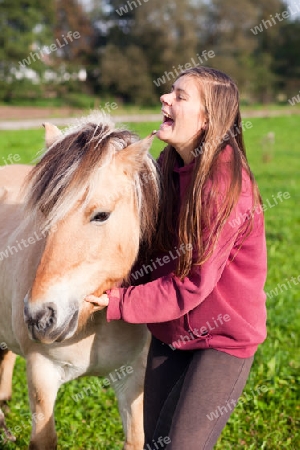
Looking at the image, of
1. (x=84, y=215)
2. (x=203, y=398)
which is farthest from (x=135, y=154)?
(x=203, y=398)

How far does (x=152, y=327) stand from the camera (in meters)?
2.62

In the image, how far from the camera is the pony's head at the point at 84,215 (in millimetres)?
2096

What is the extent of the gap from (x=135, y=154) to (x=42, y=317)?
762 millimetres

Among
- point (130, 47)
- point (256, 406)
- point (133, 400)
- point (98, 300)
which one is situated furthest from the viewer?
point (130, 47)

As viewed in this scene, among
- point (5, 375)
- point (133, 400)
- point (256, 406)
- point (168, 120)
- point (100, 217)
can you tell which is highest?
point (168, 120)

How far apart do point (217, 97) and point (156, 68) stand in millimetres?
41429

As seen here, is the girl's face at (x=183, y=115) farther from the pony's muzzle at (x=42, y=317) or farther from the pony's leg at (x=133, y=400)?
the pony's leg at (x=133, y=400)

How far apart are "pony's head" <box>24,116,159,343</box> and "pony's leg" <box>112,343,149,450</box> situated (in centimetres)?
65

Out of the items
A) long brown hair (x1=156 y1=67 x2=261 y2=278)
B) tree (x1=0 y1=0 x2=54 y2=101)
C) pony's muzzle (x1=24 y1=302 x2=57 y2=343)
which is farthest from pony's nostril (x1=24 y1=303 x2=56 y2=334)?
tree (x1=0 y1=0 x2=54 y2=101)

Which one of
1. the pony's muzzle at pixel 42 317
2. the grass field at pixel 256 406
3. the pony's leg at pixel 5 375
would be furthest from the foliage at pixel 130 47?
the pony's muzzle at pixel 42 317

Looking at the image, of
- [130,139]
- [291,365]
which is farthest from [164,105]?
[291,365]

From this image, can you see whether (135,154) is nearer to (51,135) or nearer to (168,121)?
(168,121)

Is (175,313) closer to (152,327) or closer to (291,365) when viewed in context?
(152,327)

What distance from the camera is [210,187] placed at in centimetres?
220
